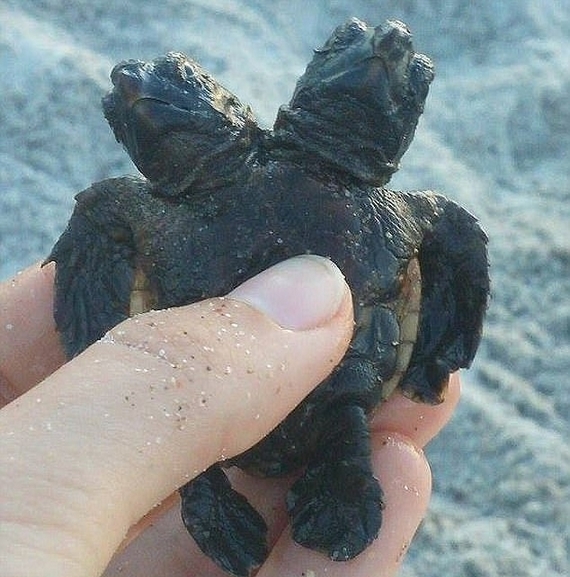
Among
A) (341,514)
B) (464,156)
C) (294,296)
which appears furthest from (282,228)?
(464,156)

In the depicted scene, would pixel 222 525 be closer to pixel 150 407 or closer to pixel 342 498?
pixel 342 498

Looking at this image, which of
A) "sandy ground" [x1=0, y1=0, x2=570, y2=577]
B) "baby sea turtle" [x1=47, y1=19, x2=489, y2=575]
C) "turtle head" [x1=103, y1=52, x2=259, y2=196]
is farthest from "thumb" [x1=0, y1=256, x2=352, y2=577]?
"sandy ground" [x1=0, y1=0, x2=570, y2=577]

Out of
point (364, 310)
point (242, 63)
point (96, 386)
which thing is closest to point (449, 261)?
point (364, 310)

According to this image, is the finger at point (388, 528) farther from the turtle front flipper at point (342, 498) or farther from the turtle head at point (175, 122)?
the turtle head at point (175, 122)

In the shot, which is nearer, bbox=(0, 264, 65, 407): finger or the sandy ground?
bbox=(0, 264, 65, 407): finger

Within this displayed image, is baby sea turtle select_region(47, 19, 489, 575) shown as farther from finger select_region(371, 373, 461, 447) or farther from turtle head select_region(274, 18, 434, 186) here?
finger select_region(371, 373, 461, 447)
